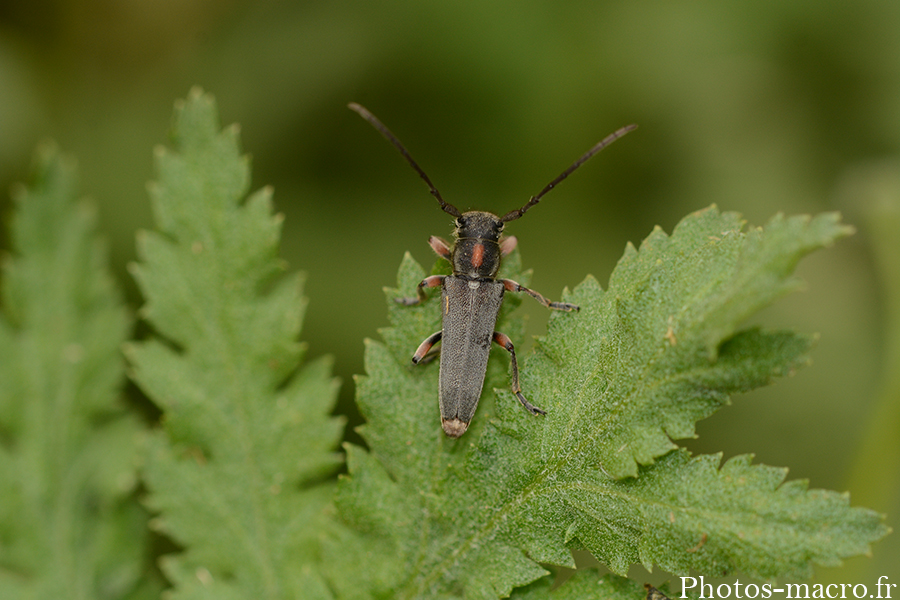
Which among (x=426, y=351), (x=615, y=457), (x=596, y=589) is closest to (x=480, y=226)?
(x=426, y=351)

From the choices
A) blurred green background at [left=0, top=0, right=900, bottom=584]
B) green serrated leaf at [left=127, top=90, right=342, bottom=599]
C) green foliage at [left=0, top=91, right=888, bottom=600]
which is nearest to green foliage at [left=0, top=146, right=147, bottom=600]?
green foliage at [left=0, top=91, right=888, bottom=600]

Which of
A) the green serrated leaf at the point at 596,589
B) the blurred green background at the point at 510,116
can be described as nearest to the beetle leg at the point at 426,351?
the green serrated leaf at the point at 596,589

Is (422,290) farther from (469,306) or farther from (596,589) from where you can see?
(596,589)

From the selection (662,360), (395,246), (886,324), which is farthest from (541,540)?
(886,324)

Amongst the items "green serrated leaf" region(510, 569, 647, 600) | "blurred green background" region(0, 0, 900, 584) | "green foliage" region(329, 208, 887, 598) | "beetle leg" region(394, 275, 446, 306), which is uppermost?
"blurred green background" region(0, 0, 900, 584)

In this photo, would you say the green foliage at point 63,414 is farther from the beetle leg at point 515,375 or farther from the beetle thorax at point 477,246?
the beetle leg at point 515,375

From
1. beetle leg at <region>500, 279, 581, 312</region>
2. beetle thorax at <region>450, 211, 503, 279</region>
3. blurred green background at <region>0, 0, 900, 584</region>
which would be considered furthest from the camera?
blurred green background at <region>0, 0, 900, 584</region>

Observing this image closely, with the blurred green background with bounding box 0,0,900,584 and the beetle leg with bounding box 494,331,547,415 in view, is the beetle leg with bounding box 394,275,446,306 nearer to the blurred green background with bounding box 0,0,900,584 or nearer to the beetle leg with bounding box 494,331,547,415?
the beetle leg with bounding box 494,331,547,415
